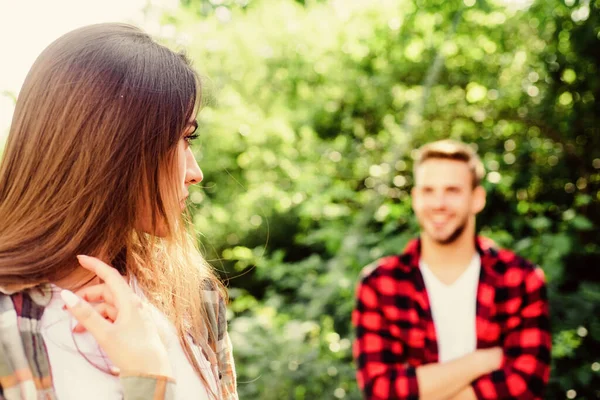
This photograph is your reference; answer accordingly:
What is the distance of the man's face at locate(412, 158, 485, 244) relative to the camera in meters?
2.78

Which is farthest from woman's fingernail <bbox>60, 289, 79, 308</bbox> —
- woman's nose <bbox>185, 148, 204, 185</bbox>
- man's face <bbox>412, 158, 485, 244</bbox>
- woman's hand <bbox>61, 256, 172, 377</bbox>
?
man's face <bbox>412, 158, 485, 244</bbox>

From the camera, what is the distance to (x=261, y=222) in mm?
6516

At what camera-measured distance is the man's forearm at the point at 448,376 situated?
8.05 feet

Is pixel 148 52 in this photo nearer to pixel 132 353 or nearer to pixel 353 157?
pixel 132 353

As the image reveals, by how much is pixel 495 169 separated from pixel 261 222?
2.57m

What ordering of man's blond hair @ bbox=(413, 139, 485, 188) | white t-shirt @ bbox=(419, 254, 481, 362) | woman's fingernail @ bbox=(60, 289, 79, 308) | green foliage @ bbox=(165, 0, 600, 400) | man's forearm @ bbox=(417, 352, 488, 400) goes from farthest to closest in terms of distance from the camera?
1. green foliage @ bbox=(165, 0, 600, 400)
2. man's blond hair @ bbox=(413, 139, 485, 188)
3. white t-shirt @ bbox=(419, 254, 481, 362)
4. man's forearm @ bbox=(417, 352, 488, 400)
5. woman's fingernail @ bbox=(60, 289, 79, 308)

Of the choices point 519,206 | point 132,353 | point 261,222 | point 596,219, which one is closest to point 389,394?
point 132,353

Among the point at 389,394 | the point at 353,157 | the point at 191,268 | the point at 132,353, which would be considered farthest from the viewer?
the point at 353,157

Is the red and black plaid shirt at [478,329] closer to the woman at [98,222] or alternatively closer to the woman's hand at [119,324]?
the woman at [98,222]

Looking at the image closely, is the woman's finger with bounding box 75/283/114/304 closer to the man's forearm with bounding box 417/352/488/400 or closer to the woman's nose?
the woman's nose

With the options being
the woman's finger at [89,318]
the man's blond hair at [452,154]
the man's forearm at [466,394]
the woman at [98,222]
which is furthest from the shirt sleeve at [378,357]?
the woman's finger at [89,318]

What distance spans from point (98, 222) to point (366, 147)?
476 centimetres

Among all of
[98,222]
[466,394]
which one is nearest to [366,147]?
[466,394]

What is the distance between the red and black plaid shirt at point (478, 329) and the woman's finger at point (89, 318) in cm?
170
